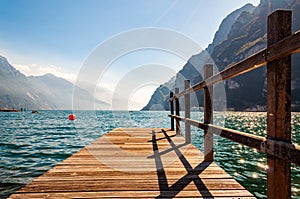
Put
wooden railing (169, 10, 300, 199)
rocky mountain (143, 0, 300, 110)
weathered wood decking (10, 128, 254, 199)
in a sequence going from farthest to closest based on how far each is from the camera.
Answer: rocky mountain (143, 0, 300, 110) < weathered wood decking (10, 128, 254, 199) < wooden railing (169, 10, 300, 199)

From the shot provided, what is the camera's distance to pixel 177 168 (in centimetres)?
317

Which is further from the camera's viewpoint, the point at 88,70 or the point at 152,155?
the point at 88,70

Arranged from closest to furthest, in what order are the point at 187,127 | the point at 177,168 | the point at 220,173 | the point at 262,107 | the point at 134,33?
the point at 220,173 → the point at 177,168 → the point at 187,127 → the point at 134,33 → the point at 262,107

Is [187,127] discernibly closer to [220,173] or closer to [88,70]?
[220,173]

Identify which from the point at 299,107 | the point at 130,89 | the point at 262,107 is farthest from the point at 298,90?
the point at 130,89

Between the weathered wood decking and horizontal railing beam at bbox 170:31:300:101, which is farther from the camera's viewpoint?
the weathered wood decking

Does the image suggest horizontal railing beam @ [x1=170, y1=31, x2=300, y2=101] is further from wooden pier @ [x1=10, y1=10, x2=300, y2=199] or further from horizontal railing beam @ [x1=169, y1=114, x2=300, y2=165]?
horizontal railing beam @ [x1=169, y1=114, x2=300, y2=165]

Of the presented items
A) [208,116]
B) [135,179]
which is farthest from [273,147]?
[208,116]

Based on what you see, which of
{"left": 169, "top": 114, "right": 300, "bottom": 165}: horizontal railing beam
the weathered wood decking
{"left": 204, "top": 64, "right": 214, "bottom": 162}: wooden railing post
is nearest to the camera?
{"left": 169, "top": 114, "right": 300, "bottom": 165}: horizontal railing beam

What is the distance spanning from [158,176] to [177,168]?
488mm

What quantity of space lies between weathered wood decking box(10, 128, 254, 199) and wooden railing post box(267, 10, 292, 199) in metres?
0.58

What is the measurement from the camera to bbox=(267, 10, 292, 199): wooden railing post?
157 cm

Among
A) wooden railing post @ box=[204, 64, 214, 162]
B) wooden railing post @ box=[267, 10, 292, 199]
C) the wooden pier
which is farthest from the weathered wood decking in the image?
wooden railing post @ box=[267, 10, 292, 199]

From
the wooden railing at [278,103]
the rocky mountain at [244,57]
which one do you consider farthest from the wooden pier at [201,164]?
the rocky mountain at [244,57]
